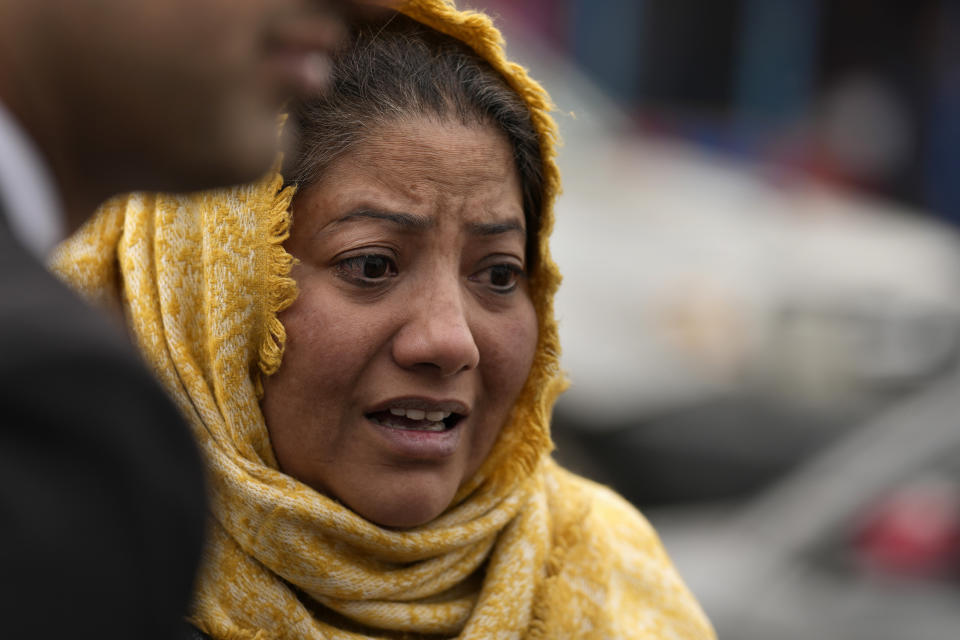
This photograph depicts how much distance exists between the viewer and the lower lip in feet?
5.92

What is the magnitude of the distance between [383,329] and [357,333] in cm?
4

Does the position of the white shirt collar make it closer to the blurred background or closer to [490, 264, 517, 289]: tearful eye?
[490, 264, 517, 289]: tearful eye

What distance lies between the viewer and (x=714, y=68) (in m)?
12.4

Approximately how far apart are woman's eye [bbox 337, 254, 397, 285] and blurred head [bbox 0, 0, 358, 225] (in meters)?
0.68

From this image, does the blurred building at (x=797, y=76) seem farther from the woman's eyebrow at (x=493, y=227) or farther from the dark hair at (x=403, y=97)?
the woman's eyebrow at (x=493, y=227)

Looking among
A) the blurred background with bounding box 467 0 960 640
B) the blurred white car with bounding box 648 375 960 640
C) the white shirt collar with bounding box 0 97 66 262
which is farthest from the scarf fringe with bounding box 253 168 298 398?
the blurred white car with bounding box 648 375 960 640

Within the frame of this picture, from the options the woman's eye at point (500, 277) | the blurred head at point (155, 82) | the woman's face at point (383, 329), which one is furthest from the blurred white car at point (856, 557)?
the blurred head at point (155, 82)

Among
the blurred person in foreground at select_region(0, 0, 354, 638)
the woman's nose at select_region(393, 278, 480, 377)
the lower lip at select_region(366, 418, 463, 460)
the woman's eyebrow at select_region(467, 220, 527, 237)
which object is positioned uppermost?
the woman's eyebrow at select_region(467, 220, 527, 237)

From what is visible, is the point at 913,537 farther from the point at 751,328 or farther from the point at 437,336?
the point at 437,336

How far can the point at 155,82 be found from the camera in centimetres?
100

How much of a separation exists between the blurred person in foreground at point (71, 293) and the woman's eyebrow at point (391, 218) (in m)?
0.68

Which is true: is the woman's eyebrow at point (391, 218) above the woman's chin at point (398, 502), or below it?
above

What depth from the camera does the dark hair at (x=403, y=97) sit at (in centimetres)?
184

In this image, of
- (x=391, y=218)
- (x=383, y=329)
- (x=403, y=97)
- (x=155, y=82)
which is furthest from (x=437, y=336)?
(x=155, y=82)
